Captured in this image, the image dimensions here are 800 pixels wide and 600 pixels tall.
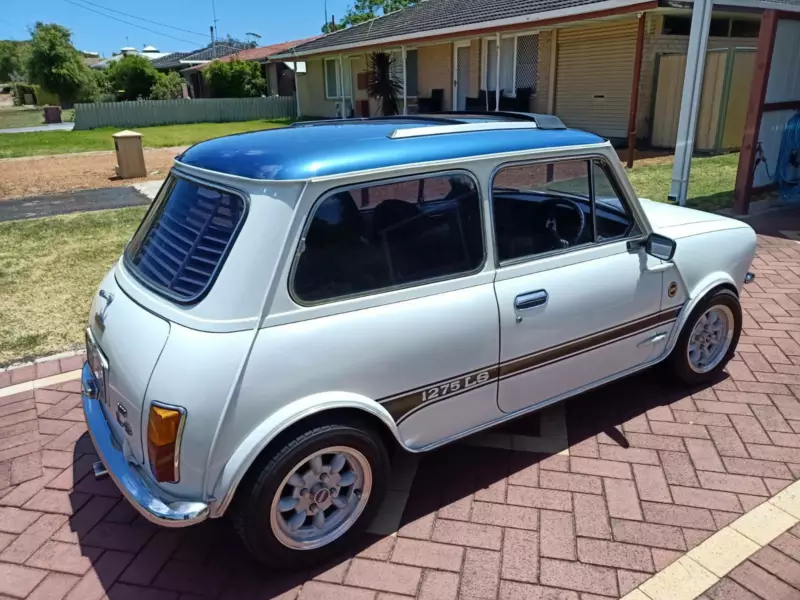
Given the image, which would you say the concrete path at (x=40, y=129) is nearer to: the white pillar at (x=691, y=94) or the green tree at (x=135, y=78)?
the green tree at (x=135, y=78)

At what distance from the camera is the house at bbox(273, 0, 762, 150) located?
42.6ft

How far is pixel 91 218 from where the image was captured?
29.5 ft

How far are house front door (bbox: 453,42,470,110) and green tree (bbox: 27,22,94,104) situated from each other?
29.9 m

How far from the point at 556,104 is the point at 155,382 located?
16483 mm

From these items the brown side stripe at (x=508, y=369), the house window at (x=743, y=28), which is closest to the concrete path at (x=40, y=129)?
the house window at (x=743, y=28)

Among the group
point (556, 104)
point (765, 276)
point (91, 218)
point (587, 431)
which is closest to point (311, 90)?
point (556, 104)

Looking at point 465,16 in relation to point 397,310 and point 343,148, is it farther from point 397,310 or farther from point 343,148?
point 397,310

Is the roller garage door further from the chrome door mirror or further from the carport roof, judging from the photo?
the chrome door mirror

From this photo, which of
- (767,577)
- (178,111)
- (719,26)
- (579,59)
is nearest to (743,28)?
(719,26)

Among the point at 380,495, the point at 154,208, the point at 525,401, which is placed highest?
the point at 154,208

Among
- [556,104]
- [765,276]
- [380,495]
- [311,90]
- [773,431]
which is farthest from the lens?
[311,90]

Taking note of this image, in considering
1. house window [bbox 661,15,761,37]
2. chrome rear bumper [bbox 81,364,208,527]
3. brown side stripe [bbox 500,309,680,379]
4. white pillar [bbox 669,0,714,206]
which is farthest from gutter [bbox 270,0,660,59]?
chrome rear bumper [bbox 81,364,208,527]

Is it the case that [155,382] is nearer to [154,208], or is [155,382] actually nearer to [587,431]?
[154,208]

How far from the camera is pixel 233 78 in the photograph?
115ft
